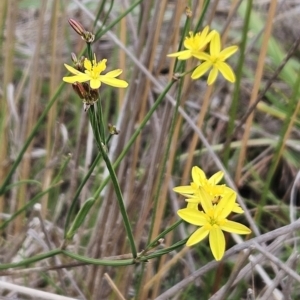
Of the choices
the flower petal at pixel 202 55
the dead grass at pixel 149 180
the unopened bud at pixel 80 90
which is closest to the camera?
the unopened bud at pixel 80 90

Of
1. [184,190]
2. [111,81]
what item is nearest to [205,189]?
[184,190]

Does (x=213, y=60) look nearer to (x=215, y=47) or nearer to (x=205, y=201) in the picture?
(x=215, y=47)

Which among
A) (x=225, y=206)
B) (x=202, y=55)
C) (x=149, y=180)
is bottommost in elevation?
(x=149, y=180)

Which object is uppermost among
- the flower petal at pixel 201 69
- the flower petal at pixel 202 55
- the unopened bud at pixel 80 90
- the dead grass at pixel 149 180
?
the flower petal at pixel 202 55

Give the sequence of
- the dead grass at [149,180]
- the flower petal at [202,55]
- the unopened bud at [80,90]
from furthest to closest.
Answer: the dead grass at [149,180], the flower petal at [202,55], the unopened bud at [80,90]

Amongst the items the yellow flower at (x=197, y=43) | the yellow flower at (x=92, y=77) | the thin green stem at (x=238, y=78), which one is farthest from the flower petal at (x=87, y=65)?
the thin green stem at (x=238, y=78)

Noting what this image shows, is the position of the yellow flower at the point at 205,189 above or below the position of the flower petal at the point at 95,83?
below

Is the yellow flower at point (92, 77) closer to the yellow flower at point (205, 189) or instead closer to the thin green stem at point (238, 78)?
the yellow flower at point (205, 189)

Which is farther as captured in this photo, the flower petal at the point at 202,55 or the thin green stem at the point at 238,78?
the thin green stem at the point at 238,78

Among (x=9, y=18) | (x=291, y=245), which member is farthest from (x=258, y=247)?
(x=9, y=18)
